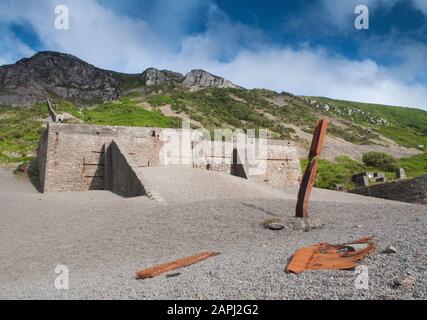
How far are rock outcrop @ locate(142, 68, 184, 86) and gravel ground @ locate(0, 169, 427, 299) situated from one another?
87042mm

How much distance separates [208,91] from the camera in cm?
7131

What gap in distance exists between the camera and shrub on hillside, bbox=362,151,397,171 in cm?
4106

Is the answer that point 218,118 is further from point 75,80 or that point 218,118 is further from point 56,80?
point 75,80

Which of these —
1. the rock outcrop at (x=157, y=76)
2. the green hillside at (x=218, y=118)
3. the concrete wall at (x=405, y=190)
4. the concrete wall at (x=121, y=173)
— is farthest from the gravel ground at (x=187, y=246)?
the rock outcrop at (x=157, y=76)

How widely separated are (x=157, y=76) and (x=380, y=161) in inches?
2811

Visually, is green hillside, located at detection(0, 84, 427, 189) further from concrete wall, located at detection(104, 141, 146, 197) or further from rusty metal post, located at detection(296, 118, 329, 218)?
rusty metal post, located at detection(296, 118, 329, 218)

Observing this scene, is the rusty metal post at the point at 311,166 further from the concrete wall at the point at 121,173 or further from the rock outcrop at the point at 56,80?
the rock outcrop at the point at 56,80

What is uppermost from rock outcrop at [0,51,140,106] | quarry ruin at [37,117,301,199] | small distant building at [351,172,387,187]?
rock outcrop at [0,51,140,106]

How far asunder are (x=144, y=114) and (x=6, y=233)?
110 feet

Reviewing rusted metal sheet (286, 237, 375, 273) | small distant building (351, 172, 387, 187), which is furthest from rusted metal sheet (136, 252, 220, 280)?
small distant building (351, 172, 387, 187)

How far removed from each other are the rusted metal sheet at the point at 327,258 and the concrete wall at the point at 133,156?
1002 cm

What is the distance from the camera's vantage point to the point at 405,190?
688 inches

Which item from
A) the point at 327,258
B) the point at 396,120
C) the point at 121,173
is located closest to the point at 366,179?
the point at 121,173
